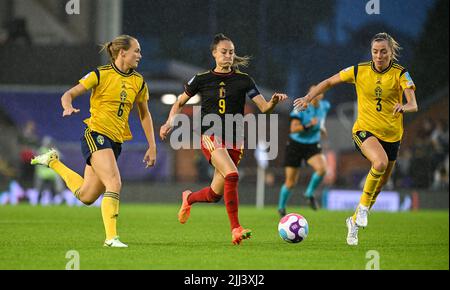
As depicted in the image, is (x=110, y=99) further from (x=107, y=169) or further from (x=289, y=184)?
(x=289, y=184)

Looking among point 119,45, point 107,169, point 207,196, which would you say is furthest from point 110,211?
point 207,196

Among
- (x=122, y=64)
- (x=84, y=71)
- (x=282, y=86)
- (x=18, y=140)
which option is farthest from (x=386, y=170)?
(x=282, y=86)

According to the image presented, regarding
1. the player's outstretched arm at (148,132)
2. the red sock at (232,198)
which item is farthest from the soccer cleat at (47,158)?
the red sock at (232,198)

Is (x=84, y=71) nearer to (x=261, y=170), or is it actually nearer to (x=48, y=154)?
(x=261, y=170)

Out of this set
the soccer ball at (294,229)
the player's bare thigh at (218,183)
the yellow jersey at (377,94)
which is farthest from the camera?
the player's bare thigh at (218,183)

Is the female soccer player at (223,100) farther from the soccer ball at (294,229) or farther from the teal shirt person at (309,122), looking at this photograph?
the teal shirt person at (309,122)

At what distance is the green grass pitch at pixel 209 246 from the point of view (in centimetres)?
758

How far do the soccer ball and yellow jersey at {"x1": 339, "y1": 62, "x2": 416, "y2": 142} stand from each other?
4.37ft

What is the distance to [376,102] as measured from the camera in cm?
1000

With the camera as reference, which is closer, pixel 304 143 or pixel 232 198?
pixel 232 198

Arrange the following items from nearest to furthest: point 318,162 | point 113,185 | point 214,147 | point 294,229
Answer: point 113,185
point 294,229
point 214,147
point 318,162

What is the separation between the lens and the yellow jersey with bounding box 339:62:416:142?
9930 millimetres

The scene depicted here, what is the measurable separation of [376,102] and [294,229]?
68.6 inches

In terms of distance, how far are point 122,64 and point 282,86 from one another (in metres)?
20.0
